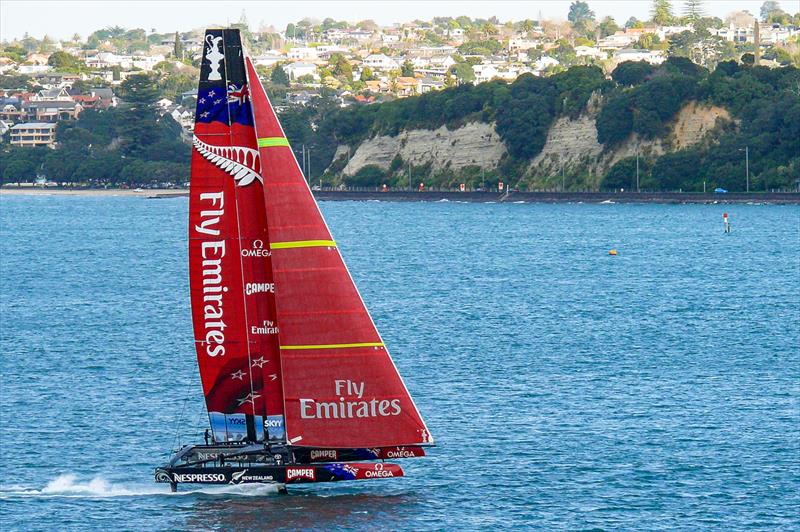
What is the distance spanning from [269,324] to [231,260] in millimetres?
1619

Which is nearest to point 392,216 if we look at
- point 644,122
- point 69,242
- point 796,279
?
point 644,122

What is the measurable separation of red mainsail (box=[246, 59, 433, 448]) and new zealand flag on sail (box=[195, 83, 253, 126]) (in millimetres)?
322

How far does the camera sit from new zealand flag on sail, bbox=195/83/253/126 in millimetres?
32562

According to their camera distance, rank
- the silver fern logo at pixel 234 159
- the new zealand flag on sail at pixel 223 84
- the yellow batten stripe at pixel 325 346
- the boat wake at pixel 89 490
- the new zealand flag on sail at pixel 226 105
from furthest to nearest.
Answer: the boat wake at pixel 89 490 < the yellow batten stripe at pixel 325 346 < the silver fern logo at pixel 234 159 < the new zealand flag on sail at pixel 226 105 < the new zealand flag on sail at pixel 223 84

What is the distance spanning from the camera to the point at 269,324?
33844 mm

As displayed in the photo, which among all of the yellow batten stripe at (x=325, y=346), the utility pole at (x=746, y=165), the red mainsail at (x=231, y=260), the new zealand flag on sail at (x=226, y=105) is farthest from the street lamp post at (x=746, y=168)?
the new zealand flag on sail at (x=226, y=105)

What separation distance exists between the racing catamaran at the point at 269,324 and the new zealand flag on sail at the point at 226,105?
2 centimetres

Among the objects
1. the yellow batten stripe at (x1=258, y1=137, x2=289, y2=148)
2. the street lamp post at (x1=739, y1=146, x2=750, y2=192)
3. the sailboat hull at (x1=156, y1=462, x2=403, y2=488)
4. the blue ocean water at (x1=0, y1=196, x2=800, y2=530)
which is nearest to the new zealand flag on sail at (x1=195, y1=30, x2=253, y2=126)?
the yellow batten stripe at (x1=258, y1=137, x2=289, y2=148)

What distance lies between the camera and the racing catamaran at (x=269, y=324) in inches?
1291

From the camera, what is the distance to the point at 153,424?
4838 cm

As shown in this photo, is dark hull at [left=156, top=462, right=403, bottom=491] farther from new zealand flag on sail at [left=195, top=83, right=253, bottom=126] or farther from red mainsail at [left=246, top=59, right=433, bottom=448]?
new zealand flag on sail at [left=195, top=83, right=253, bottom=126]

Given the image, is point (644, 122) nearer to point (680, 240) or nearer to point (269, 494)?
point (680, 240)

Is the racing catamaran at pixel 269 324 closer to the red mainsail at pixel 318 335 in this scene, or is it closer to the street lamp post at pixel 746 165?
the red mainsail at pixel 318 335

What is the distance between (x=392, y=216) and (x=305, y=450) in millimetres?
151799
